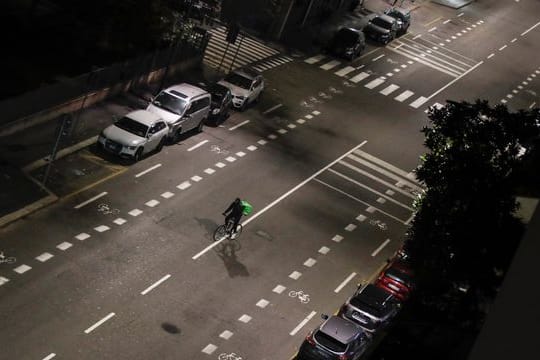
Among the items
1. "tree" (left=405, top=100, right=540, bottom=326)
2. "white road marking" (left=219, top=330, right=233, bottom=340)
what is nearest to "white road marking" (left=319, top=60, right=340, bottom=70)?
"tree" (left=405, top=100, right=540, bottom=326)

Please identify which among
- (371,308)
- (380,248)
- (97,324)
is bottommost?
(97,324)

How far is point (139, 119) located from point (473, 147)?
17976mm

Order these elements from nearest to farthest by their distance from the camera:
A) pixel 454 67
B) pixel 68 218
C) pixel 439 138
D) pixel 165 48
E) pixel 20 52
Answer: pixel 439 138 → pixel 68 218 → pixel 20 52 → pixel 165 48 → pixel 454 67

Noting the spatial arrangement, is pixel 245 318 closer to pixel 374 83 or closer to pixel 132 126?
pixel 132 126

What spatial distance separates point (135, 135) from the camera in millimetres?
42062

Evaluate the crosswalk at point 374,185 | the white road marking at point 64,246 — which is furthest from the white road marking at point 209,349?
the crosswalk at point 374,185

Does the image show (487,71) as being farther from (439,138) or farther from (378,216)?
(439,138)

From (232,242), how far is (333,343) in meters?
8.75

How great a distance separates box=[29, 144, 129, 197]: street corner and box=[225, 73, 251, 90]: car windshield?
11.9m

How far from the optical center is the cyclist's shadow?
120 ft

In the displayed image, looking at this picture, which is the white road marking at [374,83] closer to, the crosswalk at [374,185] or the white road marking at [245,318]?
the crosswalk at [374,185]

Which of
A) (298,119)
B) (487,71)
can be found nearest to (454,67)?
(487,71)

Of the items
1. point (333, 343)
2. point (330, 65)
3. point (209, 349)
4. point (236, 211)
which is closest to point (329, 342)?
point (333, 343)

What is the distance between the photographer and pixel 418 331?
105 ft
